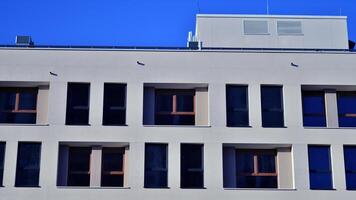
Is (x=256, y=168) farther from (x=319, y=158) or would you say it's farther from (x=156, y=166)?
(x=156, y=166)

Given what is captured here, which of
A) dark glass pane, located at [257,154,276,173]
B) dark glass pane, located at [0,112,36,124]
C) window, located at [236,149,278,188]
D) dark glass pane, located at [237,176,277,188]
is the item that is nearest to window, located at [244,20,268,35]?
window, located at [236,149,278,188]

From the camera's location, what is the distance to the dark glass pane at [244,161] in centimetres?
2184

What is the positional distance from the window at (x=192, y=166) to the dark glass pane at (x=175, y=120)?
3.22 ft

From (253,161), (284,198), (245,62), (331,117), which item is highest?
(245,62)

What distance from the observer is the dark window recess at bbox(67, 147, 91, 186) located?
2142 cm

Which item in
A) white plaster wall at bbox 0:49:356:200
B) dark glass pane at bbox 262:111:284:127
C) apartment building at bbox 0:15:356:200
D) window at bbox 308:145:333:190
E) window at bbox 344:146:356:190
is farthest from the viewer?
dark glass pane at bbox 262:111:284:127

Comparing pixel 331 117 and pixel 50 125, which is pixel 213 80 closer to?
pixel 331 117

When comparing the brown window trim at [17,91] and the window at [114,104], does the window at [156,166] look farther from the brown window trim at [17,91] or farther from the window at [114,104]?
the brown window trim at [17,91]

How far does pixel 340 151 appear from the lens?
2153 centimetres

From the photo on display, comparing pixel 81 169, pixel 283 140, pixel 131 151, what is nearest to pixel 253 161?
pixel 283 140

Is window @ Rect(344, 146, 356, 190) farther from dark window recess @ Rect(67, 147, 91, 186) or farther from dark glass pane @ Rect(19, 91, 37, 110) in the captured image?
dark glass pane @ Rect(19, 91, 37, 110)

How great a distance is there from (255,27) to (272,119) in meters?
4.96

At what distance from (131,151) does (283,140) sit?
17.2 feet

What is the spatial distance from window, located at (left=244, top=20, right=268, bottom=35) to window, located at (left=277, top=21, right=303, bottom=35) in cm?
57
